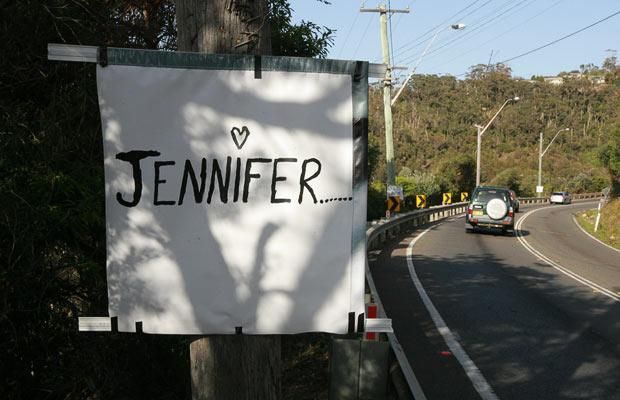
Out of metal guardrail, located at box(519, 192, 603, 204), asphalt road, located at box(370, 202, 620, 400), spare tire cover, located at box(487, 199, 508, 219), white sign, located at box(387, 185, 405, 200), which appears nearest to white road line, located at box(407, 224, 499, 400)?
asphalt road, located at box(370, 202, 620, 400)

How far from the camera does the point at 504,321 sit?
10.2 m

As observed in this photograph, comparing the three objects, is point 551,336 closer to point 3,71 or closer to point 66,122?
point 66,122

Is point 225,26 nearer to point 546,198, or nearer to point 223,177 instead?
point 223,177

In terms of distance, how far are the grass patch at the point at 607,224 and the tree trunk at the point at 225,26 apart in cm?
2926

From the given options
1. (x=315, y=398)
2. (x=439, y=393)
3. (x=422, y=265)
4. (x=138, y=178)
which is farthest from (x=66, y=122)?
(x=422, y=265)

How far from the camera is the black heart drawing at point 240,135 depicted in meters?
2.61

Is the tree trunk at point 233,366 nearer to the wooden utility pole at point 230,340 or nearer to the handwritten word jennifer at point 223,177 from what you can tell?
the wooden utility pole at point 230,340

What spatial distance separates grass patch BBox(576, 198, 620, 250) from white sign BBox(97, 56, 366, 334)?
2908cm

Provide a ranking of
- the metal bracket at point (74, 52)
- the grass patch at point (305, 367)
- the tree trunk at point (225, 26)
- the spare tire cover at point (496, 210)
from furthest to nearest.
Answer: the spare tire cover at point (496, 210) < the grass patch at point (305, 367) < the tree trunk at point (225, 26) < the metal bracket at point (74, 52)

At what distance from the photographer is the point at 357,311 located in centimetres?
271

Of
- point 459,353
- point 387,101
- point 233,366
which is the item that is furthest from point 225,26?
point 387,101

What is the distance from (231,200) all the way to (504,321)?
8.59 m

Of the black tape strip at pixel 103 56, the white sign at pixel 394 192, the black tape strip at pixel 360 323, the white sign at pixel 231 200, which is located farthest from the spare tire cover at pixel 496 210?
the black tape strip at pixel 103 56

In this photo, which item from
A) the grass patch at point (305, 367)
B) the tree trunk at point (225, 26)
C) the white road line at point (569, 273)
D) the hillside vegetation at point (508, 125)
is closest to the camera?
the tree trunk at point (225, 26)
